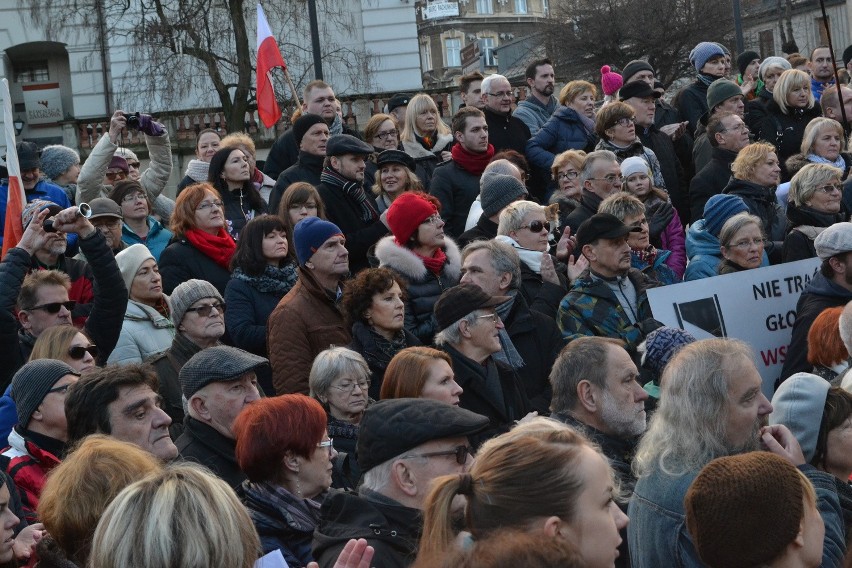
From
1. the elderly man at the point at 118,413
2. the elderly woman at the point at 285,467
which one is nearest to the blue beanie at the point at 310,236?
the elderly man at the point at 118,413

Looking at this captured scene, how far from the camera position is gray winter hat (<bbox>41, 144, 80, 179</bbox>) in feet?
36.8

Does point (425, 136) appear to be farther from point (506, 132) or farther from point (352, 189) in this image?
point (352, 189)

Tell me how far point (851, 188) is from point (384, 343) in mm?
4896

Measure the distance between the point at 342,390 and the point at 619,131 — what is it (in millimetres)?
5131

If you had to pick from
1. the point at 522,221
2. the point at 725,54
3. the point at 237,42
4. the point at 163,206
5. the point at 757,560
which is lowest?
the point at 757,560

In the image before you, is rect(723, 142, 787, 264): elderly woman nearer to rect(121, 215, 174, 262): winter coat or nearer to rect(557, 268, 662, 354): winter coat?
rect(557, 268, 662, 354): winter coat

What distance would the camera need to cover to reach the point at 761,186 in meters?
9.80

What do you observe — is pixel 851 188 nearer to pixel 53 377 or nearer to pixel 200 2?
pixel 53 377

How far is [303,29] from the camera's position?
26.8m

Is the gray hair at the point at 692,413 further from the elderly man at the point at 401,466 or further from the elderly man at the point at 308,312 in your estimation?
the elderly man at the point at 308,312

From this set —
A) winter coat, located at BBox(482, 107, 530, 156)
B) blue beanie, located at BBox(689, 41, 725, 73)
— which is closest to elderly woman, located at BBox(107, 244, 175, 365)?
winter coat, located at BBox(482, 107, 530, 156)

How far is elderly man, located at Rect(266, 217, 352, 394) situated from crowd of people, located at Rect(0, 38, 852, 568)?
18mm

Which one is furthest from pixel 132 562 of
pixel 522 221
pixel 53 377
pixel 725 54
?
pixel 725 54

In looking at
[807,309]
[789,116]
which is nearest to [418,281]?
[807,309]
